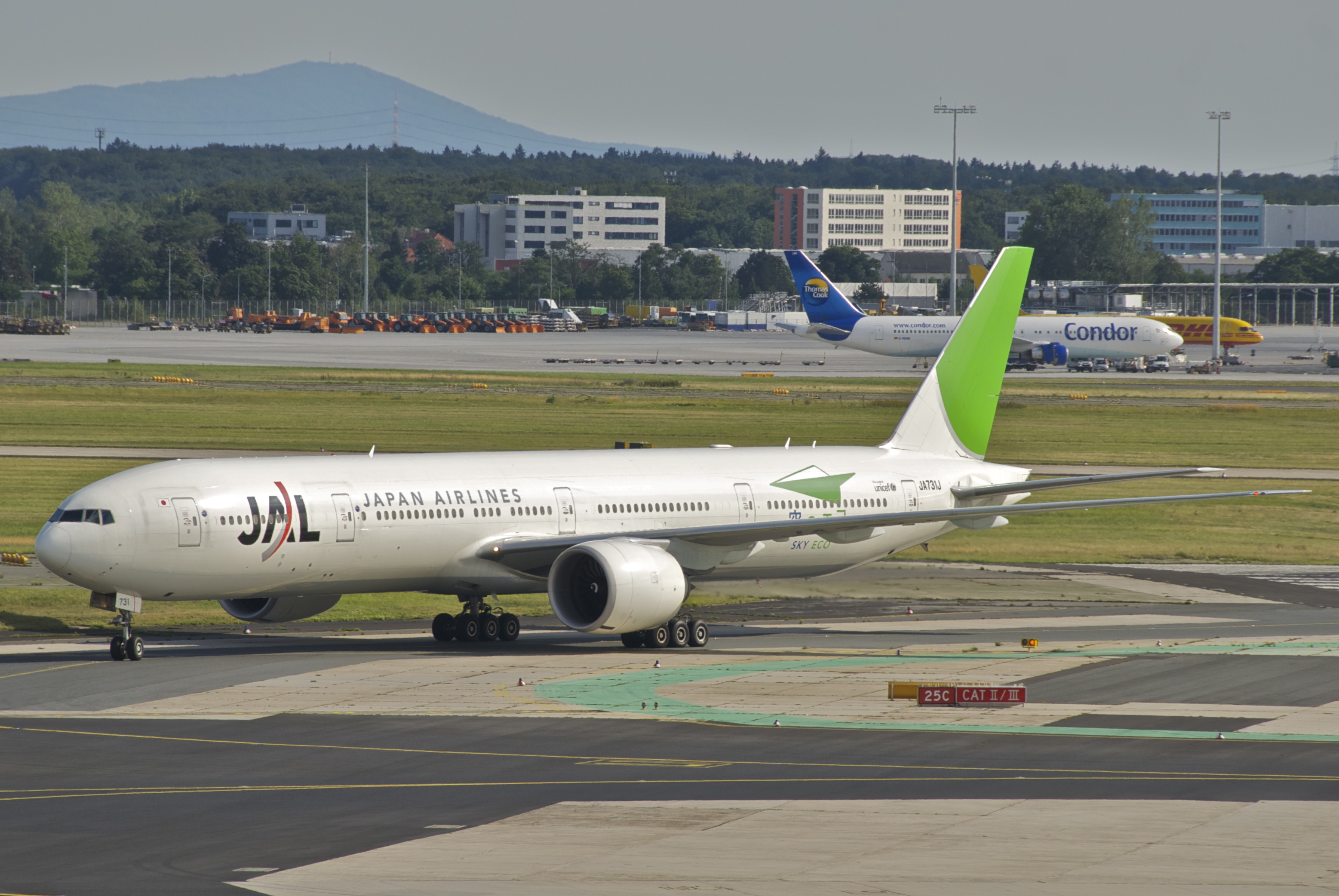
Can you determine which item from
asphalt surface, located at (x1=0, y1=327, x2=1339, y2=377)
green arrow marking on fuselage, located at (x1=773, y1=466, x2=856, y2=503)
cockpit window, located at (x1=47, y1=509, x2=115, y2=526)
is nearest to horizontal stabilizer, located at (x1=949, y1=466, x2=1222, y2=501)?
green arrow marking on fuselage, located at (x1=773, y1=466, x2=856, y2=503)

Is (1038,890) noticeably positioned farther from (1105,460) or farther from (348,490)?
(1105,460)

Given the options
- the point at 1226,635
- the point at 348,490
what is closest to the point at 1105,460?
the point at 1226,635

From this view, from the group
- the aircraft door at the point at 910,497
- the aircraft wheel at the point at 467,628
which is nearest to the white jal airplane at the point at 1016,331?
the aircraft door at the point at 910,497

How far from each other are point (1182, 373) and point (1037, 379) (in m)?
25.8

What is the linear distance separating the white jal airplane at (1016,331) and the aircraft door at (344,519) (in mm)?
139000

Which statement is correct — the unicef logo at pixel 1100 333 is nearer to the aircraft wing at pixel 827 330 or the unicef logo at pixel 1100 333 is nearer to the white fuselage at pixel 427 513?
the aircraft wing at pixel 827 330

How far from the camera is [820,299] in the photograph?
179000 millimetres

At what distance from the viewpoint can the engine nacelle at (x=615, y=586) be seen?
1420 inches

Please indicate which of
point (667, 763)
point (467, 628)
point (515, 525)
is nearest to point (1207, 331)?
point (467, 628)

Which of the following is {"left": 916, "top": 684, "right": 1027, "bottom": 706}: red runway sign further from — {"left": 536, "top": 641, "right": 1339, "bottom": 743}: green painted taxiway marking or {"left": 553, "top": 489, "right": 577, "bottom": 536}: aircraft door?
{"left": 553, "top": 489, "right": 577, "bottom": 536}: aircraft door

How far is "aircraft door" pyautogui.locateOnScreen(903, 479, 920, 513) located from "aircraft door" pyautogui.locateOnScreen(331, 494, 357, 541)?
15355mm

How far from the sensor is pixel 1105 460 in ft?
271

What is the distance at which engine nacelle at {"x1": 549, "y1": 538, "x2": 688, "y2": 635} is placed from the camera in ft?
118

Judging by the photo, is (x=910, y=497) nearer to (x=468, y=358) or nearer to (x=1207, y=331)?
(x=468, y=358)
